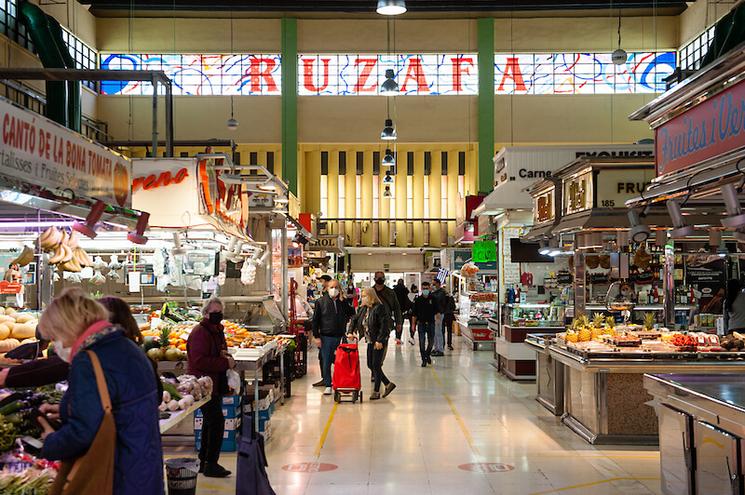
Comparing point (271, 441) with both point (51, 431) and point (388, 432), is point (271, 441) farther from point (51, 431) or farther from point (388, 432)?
point (51, 431)

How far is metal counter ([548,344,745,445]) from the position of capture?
328 inches

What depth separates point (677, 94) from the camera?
235 inches

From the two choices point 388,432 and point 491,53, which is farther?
point 491,53

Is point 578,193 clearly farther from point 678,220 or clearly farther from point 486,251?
point 486,251

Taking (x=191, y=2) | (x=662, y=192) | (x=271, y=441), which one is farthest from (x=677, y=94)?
(x=191, y=2)

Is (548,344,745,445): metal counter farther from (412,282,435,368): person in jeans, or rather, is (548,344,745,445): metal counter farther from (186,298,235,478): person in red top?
(412,282,435,368): person in jeans

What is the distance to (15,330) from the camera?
6320 mm

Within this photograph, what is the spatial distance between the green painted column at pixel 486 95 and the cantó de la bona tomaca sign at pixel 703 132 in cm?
2020

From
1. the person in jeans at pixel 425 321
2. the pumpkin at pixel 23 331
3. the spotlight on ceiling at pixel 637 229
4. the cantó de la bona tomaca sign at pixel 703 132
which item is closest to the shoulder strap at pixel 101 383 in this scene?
the pumpkin at pixel 23 331

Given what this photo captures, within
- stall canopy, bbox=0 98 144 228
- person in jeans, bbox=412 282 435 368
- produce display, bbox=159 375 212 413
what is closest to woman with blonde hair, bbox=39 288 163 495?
stall canopy, bbox=0 98 144 228

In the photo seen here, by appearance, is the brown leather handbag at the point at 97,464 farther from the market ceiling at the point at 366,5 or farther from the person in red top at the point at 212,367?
the market ceiling at the point at 366,5

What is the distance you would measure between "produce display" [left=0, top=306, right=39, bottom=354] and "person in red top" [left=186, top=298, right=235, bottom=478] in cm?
125

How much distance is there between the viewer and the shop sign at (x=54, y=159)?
16.3 feet

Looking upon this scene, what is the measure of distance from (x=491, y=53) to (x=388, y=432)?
19.2 m
